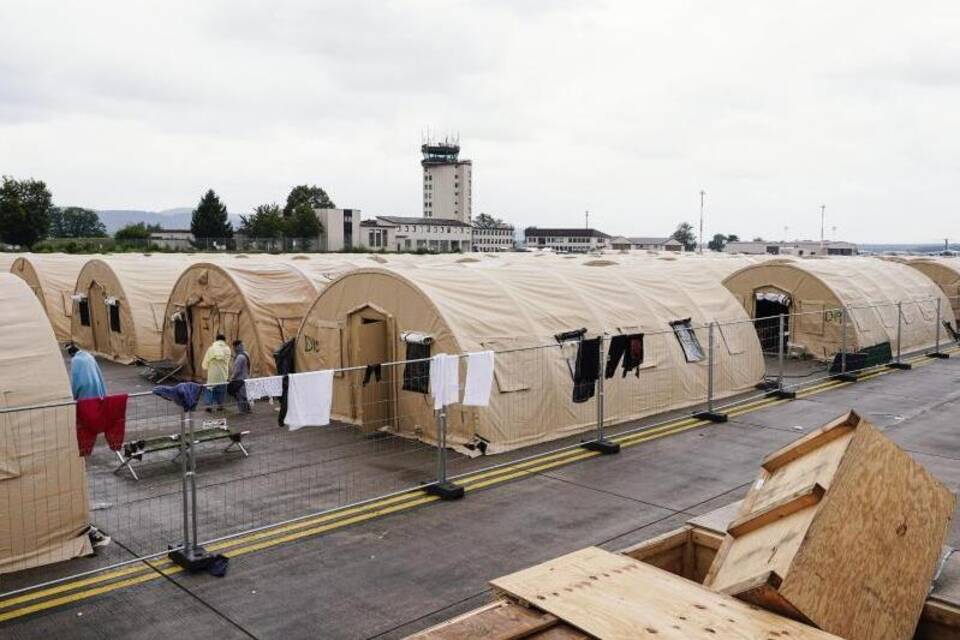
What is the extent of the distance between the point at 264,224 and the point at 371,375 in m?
100

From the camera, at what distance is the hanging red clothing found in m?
8.89

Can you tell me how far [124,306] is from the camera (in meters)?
26.1

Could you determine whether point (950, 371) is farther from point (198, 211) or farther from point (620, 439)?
point (198, 211)

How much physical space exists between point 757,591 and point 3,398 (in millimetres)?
8606

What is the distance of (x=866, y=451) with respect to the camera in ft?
20.3

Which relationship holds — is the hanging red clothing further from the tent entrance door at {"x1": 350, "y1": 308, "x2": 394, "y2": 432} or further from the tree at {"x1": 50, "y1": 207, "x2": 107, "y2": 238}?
the tree at {"x1": 50, "y1": 207, "x2": 107, "y2": 238}

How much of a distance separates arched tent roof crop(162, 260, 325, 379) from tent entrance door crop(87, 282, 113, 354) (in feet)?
15.4

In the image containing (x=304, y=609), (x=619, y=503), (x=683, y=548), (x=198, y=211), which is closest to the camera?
(x=683, y=548)

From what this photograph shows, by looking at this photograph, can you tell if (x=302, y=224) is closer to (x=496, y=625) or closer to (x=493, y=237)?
(x=493, y=237)

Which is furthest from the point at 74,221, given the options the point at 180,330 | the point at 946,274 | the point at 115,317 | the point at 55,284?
the point at 946,274

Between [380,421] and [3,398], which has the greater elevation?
[3,398]

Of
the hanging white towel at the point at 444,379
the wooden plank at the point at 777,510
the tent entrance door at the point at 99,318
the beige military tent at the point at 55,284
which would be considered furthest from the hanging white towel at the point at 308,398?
the beige military tent at the point at 55,284

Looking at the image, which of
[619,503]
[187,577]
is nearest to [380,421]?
[619,503]

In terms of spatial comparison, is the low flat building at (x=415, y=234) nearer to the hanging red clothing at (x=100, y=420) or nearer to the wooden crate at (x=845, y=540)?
the hanging red clothing at (x=100, y=420)
